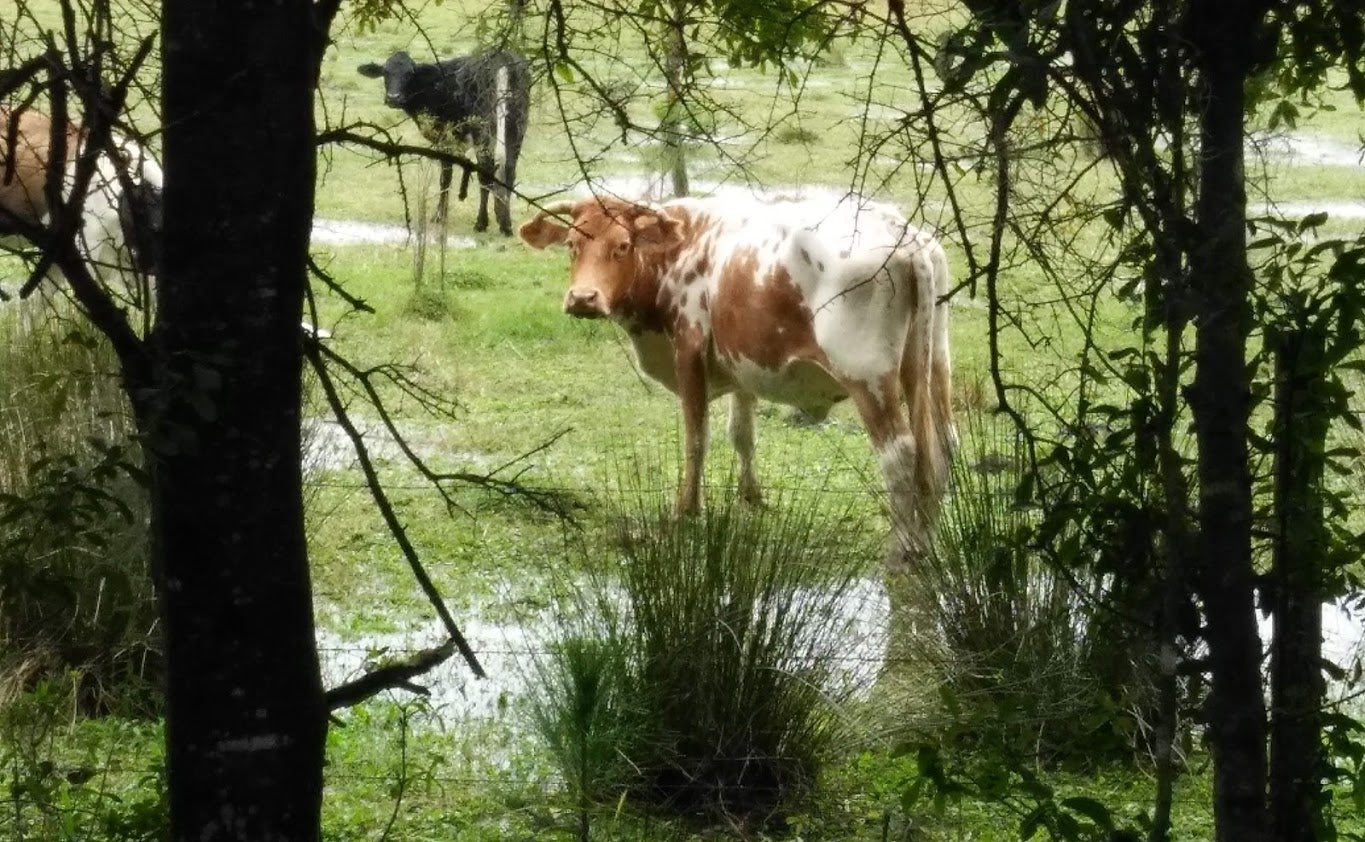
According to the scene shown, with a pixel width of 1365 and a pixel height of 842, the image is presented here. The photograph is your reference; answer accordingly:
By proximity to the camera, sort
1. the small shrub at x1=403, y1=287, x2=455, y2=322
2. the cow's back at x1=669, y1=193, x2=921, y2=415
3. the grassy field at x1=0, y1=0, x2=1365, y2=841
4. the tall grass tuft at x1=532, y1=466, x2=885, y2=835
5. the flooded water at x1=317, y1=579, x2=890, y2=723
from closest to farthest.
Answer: the grassy field at x1=0, y1=0, x2=1365, y2=841 → the tall grass tuft at x1=532, y1=466, x2=885, y2=835 → the flooded water at x1=317, y1=579, x2=890, y2=723 → the cow's back at x1=669, y1=193, x2=921, y2=415 → the small shrub at x1=403, y1=287, x2=455, y2=322

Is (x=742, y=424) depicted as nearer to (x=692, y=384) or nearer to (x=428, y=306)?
(x=692, y=384)

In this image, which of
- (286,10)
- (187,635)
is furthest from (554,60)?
(187,635)

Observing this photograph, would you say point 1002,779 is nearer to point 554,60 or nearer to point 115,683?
point 554,60

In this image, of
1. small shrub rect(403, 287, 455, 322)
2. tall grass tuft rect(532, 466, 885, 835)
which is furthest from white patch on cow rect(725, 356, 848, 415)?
small shrub rect(403, 287, 455, 322)

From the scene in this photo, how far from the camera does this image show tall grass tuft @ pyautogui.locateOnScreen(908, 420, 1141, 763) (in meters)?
3.37

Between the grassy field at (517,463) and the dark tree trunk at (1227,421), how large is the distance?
0.22 meters

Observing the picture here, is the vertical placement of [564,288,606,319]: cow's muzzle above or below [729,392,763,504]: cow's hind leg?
above

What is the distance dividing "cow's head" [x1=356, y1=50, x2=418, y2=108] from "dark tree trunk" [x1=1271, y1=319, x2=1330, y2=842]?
25.5 ft

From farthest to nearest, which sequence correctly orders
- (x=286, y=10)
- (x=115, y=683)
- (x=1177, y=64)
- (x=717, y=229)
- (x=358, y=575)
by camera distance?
(x=717, y=229) < (x=358, y=575) < (x=115, y=683) < (x=1177, y=64) < (x=286, y=10)

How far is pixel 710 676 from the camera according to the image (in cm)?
327

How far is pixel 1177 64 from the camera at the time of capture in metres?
1.53

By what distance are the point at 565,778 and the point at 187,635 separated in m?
Answer: 1.81

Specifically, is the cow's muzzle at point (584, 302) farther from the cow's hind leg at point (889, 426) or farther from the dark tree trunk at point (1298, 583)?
the dark tree trunk at point (1298, 583)

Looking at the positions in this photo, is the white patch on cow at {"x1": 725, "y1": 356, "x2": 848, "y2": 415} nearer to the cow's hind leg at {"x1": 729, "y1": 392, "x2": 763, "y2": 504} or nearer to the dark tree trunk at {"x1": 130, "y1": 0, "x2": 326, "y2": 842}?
the cow's hind leg at {"x1": 729, "y1": 392, "x2": 763, "y2": 504}
